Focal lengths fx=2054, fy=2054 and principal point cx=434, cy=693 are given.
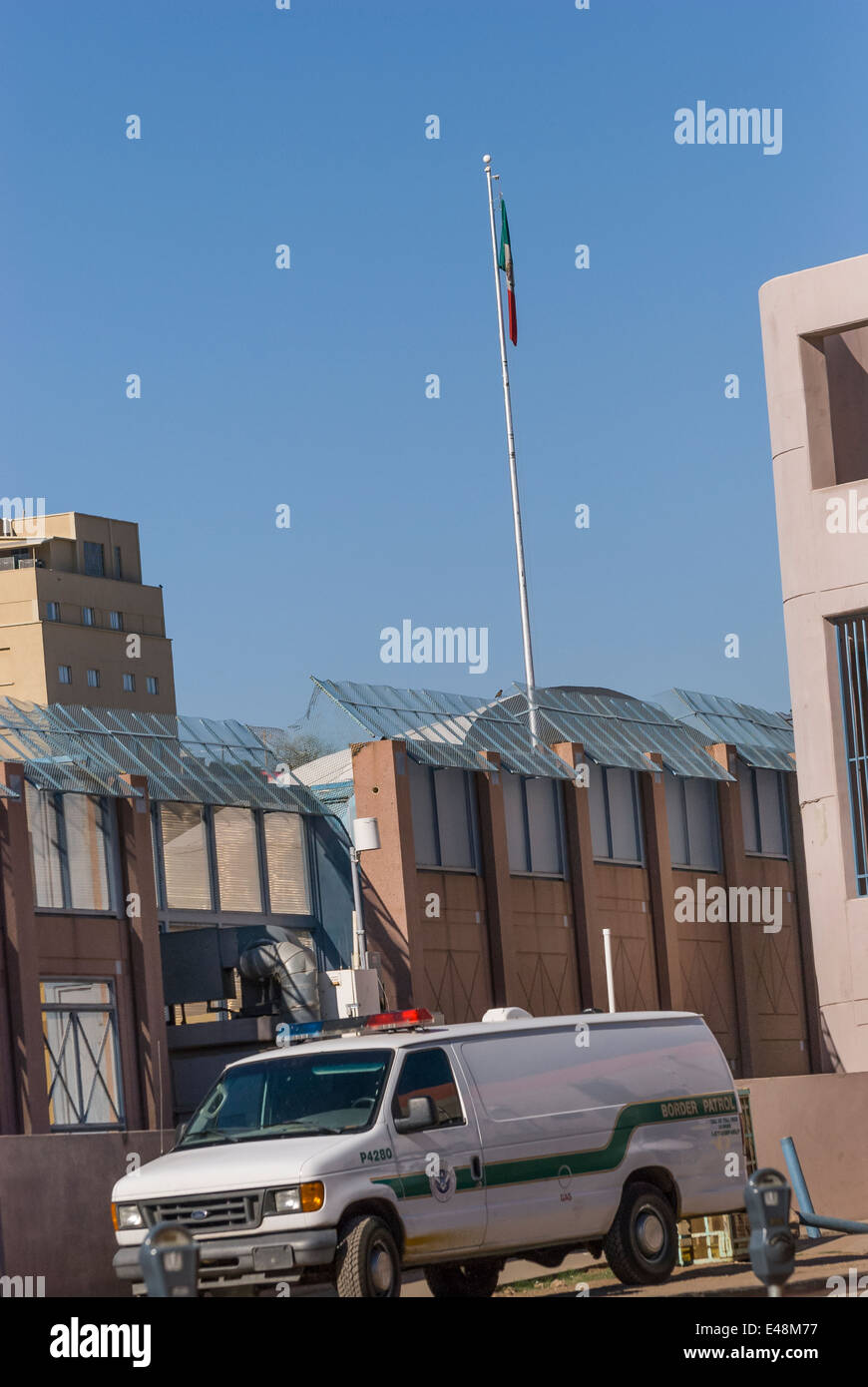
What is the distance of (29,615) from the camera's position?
9544 centimetres

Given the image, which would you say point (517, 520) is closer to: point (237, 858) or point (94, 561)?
point (237, 858)

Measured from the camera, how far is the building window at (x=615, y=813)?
38.1 meters

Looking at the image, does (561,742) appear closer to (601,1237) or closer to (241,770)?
(241,770)

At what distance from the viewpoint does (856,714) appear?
79.2 ft

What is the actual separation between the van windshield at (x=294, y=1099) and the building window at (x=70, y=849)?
47.0 ft

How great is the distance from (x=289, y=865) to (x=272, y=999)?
3.39 metres

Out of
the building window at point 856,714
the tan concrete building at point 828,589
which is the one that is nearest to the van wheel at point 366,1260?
the tan concrete building at point 828,589

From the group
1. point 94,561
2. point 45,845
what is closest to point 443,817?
point 45,845

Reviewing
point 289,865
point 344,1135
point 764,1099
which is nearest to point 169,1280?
point 344,1135

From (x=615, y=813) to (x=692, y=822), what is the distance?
2.54 m

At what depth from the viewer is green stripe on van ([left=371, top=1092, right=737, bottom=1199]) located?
14484 millimetres

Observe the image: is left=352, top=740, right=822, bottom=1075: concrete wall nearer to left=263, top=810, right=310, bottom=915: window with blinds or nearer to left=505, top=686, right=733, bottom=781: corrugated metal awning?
left=505, top=686, right=733, bottom=781: corrugated metal awning

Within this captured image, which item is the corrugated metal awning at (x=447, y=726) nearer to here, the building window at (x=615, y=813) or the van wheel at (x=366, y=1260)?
the building window at (x=615, y=813)

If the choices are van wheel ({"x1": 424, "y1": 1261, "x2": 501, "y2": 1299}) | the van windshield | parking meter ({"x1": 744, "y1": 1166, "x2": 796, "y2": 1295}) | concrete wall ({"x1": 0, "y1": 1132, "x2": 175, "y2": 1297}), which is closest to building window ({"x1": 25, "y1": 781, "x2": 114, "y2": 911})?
concrete wall ({"x1": 0, "y1": 1132, "x2": 175, "y2": 1297})
